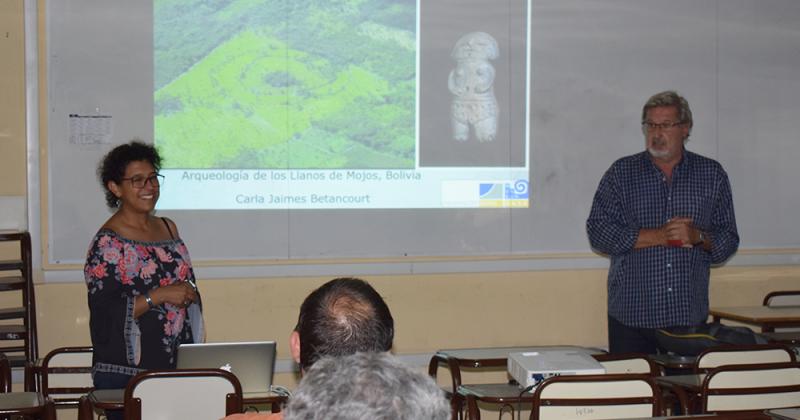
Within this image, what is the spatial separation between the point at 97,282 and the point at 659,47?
13.0 feet

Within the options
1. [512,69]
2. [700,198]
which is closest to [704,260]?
[700,198]

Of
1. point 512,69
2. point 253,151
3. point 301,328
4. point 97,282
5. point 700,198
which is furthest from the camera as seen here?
point 512,69

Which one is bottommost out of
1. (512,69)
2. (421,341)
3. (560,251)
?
(421,341)

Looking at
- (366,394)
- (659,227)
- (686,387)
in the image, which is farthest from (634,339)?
(366,394)

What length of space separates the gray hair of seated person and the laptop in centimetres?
233

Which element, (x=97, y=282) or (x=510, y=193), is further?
(x=510, y=193)

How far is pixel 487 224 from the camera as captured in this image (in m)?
6.19

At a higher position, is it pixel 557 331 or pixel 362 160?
pixel 362 160

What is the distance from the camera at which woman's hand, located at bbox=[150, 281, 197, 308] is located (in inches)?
164

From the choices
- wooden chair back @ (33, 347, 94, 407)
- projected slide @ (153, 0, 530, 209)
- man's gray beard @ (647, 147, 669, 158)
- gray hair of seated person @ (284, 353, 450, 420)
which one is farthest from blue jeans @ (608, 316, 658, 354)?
gray hair of seated person @ (284, 353, 450, 420)

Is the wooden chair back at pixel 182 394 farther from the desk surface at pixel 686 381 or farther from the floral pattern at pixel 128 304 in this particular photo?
the desk surface at pixel 686 381

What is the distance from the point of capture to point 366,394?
5.16ft

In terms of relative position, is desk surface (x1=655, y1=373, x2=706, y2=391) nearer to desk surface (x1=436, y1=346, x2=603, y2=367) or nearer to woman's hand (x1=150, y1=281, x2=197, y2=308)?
desk surface (x1=436, y1=346, x2=603, y2=367)

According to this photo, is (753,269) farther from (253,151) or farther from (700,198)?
(253,151)
